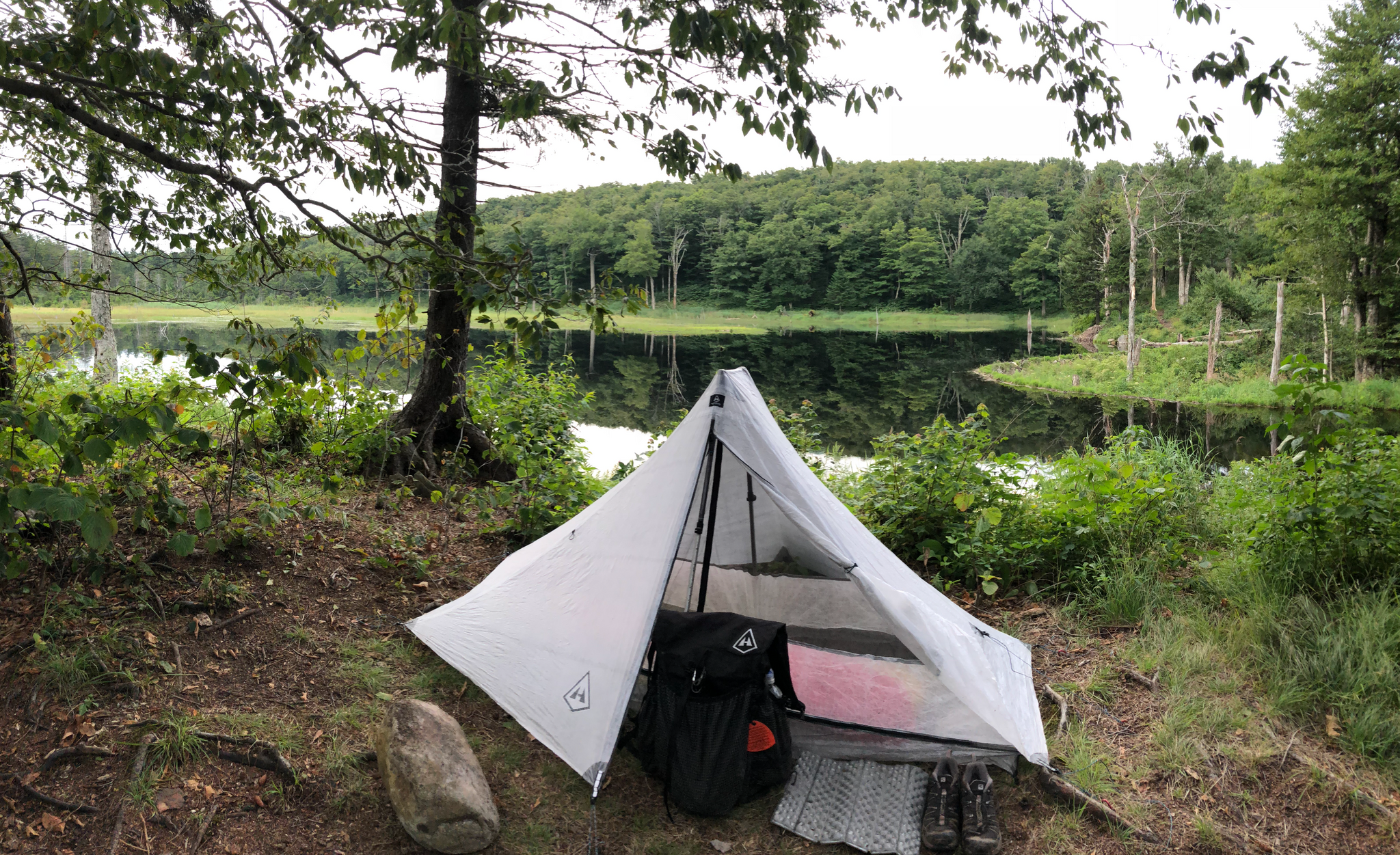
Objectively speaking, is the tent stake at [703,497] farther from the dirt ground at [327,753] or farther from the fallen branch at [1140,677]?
the fallen branch at [1140,677]

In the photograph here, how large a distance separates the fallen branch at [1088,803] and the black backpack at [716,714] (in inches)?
37.9

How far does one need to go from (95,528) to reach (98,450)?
0.26 metres

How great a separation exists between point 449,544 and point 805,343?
35.7 m

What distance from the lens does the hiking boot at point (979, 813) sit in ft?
8.76

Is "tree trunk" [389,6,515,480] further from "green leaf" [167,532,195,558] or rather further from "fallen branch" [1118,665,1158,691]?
"fallen branch" [1118,665,1158,691]

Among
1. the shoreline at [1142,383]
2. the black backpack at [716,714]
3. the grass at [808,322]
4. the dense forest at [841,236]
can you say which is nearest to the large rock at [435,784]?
the black backpack at [716,714]

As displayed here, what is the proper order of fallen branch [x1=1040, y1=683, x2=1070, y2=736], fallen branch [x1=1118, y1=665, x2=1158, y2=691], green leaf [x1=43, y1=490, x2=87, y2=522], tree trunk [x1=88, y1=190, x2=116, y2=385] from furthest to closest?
tree trunk [x1=88, y1=190, x2=116, y2=385] < fallen branch [x1=1118, y1=665, x2=1158, y2=691] < fallen branch [x1=1040, y1=683, x2=1070, y2=736] < green leaf [x1=43, y1=490, x2=87, y2=522]

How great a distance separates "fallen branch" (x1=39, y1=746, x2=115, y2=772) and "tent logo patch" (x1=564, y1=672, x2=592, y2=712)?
Answer: 1.52 m

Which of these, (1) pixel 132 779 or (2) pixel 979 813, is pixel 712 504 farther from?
(1) pixel 132 779

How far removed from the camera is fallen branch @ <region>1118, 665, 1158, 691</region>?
11.7 feet

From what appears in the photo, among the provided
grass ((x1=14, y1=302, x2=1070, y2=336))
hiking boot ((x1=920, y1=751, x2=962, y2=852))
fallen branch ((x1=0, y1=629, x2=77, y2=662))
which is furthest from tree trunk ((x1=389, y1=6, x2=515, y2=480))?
grass ((x1=14, y1=302, x2=1070, y2=336))

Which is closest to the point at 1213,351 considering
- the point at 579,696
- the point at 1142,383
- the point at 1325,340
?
the point at 1142,383

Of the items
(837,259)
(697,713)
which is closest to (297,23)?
(697,713)

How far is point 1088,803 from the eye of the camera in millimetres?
2812
